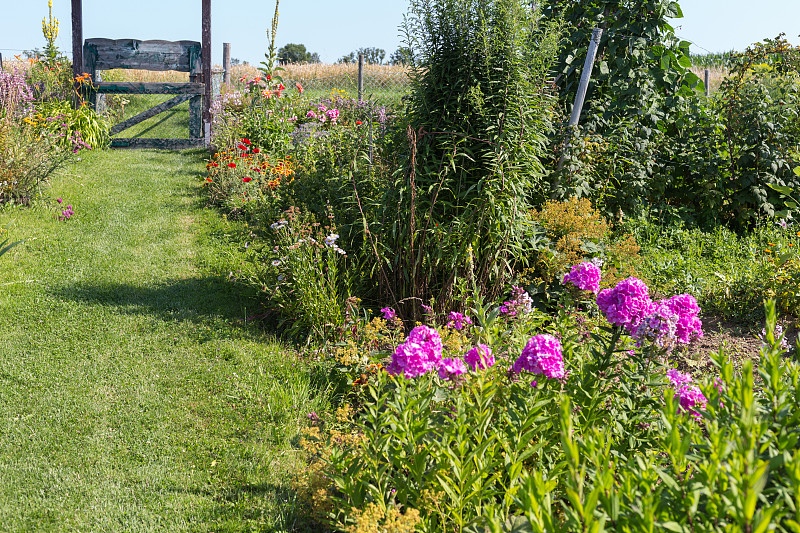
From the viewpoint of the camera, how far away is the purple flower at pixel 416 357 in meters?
2.18

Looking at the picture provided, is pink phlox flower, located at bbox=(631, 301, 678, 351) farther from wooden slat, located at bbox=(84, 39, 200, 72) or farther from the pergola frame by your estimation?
wooden slat, located at bbox=(84, 39, 200, 72)

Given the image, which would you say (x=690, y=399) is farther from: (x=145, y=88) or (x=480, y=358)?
(x=145, y=88)

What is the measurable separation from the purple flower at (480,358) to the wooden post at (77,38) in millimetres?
10099

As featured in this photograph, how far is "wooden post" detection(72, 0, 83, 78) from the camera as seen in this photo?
9.93 metres

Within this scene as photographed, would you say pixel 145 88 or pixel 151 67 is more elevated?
pixel 151 67

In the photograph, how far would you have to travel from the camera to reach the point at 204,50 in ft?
33.3

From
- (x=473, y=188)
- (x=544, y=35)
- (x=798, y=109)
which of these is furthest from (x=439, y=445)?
(x=798, y=109)

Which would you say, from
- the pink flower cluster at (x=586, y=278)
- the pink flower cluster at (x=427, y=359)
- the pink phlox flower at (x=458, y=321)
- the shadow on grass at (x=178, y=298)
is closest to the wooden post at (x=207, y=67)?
the shadow on grass at (x=178, y=298)

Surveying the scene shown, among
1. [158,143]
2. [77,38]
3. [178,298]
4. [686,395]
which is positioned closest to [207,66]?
[158,143]

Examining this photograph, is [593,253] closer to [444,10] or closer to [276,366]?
[444,10]

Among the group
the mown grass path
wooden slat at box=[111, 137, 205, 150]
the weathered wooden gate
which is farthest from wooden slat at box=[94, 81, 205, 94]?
the mown grass path

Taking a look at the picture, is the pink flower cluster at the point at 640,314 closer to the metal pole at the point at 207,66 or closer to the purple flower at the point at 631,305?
the purple flower at the point at 631,305

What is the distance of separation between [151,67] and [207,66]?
1190mm

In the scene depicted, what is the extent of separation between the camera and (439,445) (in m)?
2.12
